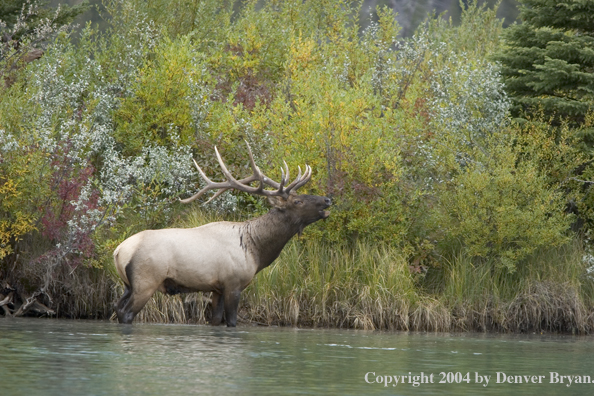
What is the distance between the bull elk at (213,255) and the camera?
12375 millimetres

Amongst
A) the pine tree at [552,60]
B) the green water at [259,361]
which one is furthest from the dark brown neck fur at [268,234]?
the pine tree at [552,60]

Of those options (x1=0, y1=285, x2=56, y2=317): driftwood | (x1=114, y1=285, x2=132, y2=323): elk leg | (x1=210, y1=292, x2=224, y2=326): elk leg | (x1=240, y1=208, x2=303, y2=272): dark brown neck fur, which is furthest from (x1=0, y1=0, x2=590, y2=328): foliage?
(x1=114, y1=285, x2=132, y2=323): elk leg

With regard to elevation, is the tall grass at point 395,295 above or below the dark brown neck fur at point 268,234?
below

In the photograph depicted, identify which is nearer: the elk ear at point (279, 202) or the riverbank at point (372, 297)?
the elk ear at point (279, 202)

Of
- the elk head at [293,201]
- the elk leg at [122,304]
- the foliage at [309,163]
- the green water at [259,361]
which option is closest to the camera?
the green water at [259,361]

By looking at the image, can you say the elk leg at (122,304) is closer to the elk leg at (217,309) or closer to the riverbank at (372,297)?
the elk leg at (217,309)

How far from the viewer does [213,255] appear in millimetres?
12742

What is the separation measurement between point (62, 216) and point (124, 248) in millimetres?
2985

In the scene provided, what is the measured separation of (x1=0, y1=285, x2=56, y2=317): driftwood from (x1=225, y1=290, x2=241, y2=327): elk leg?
344 cm

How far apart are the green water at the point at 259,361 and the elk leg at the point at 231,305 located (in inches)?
13.0

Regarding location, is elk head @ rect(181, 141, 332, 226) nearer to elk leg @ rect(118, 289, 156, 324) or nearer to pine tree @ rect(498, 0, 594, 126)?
elk leg @ rect(118, 289, 156, 324)

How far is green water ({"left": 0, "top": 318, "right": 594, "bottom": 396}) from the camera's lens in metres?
7.00

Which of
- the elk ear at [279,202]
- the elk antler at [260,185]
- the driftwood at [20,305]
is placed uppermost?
the elk antler at [260,185]

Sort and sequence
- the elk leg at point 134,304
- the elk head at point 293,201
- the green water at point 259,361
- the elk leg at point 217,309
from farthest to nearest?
the elk head at point 293,201 < the elk leg at point 217,309 < the elk leg at point 134,304 < the green water at point 259,361
